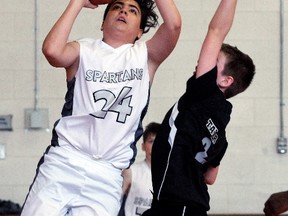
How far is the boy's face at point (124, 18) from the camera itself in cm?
396

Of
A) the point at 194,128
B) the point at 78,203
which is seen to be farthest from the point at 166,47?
the point at 78,203

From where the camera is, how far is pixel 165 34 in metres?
3.94

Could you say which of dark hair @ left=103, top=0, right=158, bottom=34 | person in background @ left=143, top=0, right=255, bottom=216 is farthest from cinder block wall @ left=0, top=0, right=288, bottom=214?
person in background @ left=143, top=0, right=255, bottom=216

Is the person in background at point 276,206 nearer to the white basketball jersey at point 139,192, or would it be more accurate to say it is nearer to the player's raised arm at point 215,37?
the player's raised arm at point 215,37

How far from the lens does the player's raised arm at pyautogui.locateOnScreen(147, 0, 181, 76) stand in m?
3.88

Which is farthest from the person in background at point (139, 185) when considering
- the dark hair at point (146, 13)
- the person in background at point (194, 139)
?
the person in background at point (194, 139)

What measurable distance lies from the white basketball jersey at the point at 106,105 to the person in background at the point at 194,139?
23cm

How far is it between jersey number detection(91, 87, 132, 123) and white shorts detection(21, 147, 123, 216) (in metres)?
0.20

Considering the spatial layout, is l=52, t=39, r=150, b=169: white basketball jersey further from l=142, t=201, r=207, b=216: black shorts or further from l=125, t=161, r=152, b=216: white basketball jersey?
l=125, t=161, r=152, b=216: white basketball jersey

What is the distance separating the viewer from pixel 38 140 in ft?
21.7

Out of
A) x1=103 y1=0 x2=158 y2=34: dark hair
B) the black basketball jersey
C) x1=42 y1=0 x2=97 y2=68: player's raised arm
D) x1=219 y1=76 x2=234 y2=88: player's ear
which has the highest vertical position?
x1=103 y1=0 x2=158 y2=34: dark hair

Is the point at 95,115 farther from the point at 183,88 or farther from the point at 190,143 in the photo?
the point at 183,88

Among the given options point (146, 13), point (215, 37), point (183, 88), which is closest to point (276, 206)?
point (215, 37)

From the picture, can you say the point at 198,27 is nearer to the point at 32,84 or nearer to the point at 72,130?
the point at 32,84
